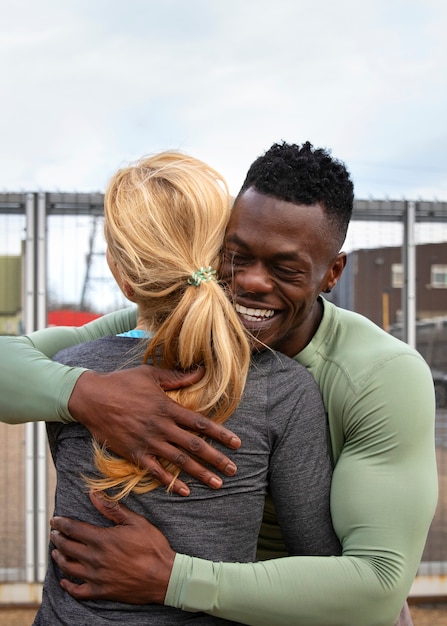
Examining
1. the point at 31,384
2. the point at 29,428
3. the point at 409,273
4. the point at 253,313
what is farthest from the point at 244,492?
the point at 409,273

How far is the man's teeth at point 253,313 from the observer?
5.11 feet

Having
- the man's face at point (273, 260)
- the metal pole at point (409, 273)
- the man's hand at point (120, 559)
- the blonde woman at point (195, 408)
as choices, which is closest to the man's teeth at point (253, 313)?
the man's face at point (273, 260)

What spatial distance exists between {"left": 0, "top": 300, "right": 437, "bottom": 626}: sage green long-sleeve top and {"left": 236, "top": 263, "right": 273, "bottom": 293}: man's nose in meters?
0.24

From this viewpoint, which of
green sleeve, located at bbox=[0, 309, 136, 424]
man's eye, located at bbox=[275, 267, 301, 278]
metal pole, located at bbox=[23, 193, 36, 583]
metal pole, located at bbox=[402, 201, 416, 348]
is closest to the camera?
green sleeve, located at bbox=[0, 309, 136, 424]

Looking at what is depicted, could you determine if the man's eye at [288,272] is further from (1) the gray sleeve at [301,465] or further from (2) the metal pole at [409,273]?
(2) the metal pole at [409,273]

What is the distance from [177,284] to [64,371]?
31cm

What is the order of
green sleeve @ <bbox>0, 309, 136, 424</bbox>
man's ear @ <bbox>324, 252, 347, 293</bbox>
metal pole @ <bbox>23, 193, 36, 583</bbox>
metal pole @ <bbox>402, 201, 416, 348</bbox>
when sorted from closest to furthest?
green sleeve @ <bbox>0, 309, 136, 424</bbox> < man's ear @ <bbox>324, 252, 347, 293</bbox> < metal pole @ <bbox>23, 193, 36, 583</bbox> < metal pole @ <bbox>402, 201, 416, 348</bbox>

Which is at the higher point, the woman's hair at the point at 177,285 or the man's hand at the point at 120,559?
the woman's hair at the point at 177,285

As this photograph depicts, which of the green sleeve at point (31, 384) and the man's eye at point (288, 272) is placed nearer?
the green sleeve at point (31, 384)

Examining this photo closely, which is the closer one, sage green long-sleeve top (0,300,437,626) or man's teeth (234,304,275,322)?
sage green long-sleeve top (0,300,437,626)

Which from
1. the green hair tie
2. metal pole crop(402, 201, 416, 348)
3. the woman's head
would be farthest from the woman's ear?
metal pole crop(402, 201, 416, 348)

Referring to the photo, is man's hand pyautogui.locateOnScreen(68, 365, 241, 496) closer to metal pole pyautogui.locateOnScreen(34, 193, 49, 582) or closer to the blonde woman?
the blonde woman

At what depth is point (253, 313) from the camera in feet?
5.14

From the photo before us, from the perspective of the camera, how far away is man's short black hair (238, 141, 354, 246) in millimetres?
1541
